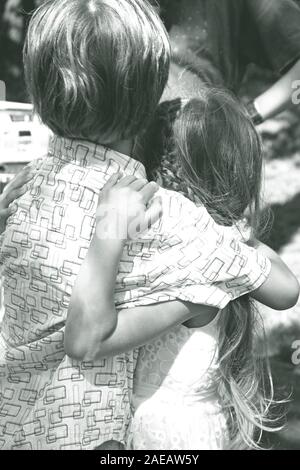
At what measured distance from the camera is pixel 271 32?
2531mm

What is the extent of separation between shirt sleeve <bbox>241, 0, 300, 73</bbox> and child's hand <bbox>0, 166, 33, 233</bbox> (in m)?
1.25

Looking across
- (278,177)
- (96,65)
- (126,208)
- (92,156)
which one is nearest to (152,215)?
(126,208)

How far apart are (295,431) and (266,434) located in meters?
0.15

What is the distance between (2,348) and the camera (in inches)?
59.9

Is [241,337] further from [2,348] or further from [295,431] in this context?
[295,431]

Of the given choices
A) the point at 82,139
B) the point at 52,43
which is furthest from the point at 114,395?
the point at 52,43

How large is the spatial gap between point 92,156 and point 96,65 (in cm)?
18

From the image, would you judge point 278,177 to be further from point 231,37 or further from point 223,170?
point 223,170

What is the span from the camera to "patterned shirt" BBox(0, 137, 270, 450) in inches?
55.2

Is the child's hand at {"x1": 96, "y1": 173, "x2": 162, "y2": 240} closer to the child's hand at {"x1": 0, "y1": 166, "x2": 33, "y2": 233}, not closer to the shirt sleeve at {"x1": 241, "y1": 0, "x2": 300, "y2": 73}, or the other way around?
the child's hand at {"x1": 0, "y1": 166, "x2": 33, "y2": 233}

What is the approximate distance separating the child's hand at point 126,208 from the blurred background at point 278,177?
914 millimetres

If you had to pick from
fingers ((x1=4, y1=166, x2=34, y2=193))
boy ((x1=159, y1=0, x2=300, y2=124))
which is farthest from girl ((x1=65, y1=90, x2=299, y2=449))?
boy ((x1=159, y1=0, x2=300, y2=124))
